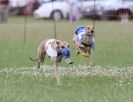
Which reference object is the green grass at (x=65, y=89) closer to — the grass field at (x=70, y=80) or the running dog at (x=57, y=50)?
the grass field at (x=70, y=80)

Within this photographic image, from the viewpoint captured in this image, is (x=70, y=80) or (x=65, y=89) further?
(x=70, y=80)

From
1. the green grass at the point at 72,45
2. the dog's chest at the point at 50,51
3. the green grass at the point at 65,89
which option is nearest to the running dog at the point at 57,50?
the dog's chest at the point at 50,51

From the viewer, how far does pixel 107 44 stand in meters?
25.6

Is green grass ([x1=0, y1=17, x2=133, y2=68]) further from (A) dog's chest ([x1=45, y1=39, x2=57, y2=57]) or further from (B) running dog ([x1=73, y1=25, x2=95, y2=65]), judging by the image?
(A) dog's chest ([x1=45, y1=39, x2=57, y2=57])

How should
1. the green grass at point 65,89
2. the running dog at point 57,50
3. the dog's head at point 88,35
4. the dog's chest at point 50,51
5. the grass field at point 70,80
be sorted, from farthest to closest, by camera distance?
the dog's head at point 88,35
the dog's chest at point 50,51
the running dog at point 57,50
the grass field at point 70,80
the green grass at point 65,89

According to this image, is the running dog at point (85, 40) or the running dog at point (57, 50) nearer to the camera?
the running dog at point (57, 50)

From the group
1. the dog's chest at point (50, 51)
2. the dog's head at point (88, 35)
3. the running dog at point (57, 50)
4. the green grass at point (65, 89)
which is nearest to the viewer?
the green grass at point (65, 89)

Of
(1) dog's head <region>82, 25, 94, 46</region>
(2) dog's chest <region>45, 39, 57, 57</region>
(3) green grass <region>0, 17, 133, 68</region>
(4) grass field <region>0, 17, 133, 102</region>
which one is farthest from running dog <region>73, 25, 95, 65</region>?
(2) dog's chest <region>45, 39, 57, 57</region>

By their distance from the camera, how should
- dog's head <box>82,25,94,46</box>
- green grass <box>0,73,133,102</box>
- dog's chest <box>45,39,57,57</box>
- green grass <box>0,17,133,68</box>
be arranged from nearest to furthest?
green grass <box>0,73,133,102</box>, dog's chest <box>45,39,57,57</box>, dog's head <box>82,25,94,46</box>, green grass <box>0,17,133,68</box>

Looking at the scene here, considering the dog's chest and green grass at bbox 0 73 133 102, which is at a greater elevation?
the dog's chest

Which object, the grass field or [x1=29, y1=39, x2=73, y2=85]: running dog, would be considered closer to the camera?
the grass field

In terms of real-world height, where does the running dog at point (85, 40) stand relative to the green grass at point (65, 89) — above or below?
above

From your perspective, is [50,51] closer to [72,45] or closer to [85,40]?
[85,40]

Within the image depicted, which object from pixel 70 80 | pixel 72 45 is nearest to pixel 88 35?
pixel 70 80
